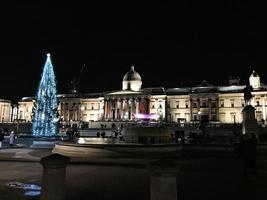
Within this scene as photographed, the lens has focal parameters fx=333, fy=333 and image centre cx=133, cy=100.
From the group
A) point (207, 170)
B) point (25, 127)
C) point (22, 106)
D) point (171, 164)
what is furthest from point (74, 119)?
point (171, 164)

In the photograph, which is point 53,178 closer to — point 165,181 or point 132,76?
point 165,181

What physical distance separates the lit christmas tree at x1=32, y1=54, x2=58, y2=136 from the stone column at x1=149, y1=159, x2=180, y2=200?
1672 inches

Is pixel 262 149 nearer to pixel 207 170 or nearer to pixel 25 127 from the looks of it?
pixel 207 170

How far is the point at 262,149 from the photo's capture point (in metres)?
30.4

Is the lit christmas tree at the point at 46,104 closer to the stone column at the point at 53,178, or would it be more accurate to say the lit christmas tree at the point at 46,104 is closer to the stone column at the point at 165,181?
the stone column at the point at 53,178

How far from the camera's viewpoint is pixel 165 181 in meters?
8.23

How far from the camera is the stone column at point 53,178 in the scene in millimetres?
8961

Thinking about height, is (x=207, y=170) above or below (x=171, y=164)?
below

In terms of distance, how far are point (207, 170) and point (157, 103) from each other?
357ft

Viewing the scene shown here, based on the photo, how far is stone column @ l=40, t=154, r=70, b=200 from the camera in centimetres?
896

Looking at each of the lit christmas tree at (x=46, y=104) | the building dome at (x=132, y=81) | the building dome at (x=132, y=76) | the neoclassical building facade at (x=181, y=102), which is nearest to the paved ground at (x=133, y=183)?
the lit christmas tree at (x=46, y=104)

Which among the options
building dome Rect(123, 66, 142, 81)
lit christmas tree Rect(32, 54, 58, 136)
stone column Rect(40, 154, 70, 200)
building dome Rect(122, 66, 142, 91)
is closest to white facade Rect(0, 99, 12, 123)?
building dome Rect(122, 66, 142, 91)

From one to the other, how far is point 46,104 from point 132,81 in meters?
80.8

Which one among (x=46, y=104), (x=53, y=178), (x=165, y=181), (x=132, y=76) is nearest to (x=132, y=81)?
(x=132, y=76)
